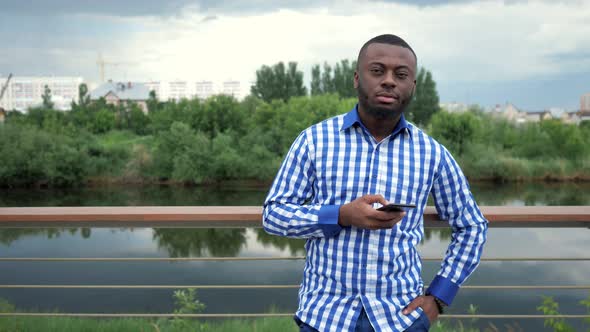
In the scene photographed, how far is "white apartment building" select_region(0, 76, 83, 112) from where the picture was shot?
116 m

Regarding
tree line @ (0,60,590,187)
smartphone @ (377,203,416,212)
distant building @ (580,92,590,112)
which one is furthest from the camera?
distant building @ (580,92,590,112)

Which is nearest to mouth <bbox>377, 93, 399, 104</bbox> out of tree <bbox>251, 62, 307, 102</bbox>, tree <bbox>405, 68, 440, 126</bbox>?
tree <bbox>405, 68, 440, 126</bbox>

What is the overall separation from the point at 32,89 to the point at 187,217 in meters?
134

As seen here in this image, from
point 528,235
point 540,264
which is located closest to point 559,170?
Result: point 528,235

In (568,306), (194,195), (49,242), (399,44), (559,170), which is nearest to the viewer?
(399,44)

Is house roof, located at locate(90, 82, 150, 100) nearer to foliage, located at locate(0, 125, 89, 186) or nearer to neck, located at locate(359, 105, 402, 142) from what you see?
foliage, located at locate(0, 125, 89, 186)

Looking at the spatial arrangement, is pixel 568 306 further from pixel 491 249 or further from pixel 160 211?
pixel 160 211

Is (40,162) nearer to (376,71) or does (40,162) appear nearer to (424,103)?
(424,103)

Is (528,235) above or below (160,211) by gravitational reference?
below

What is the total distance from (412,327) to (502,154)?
38627mm

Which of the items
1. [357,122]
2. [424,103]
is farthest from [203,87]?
[357,122]

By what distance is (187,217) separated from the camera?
75.6 inches

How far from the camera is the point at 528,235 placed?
927 inches

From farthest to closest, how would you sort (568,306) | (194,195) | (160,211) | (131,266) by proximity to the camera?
(194,195)
(131,266)
(568,306)
(160,211)
